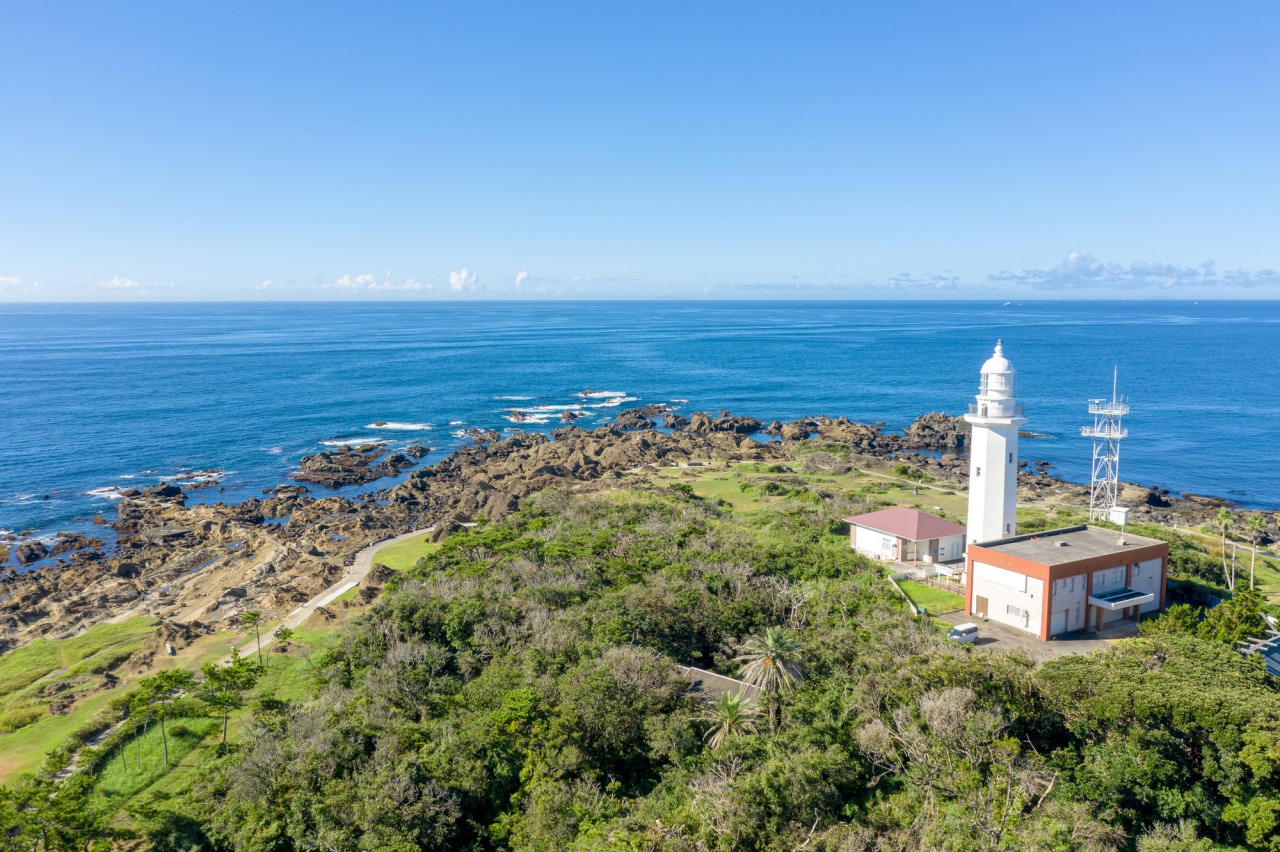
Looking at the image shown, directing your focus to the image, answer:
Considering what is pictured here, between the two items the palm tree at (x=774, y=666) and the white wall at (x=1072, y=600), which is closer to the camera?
the palm tree at (x=774, y=666)

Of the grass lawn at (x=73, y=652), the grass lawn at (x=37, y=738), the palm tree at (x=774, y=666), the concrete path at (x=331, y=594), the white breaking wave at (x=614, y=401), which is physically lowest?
the grass lawn at (x=73, y=652)

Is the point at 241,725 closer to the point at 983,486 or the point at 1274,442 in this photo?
the point at 983,486

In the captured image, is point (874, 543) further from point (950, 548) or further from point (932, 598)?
point (932, 598)

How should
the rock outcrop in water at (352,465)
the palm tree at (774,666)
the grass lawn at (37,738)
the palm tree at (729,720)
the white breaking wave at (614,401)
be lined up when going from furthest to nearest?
the white breaking wave at (614,401) → the rock outcrop in water at (352,465) → the grass lawn at (37,738) → the palm tree at (774,666) → the palm tree at (729,720)

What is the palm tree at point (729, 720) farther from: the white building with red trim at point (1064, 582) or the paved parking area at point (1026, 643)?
the white building with red trim at point (1064, 582)

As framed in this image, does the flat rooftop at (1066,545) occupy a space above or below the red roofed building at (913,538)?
above

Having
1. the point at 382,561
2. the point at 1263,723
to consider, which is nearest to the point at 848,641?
the point at 1263,723

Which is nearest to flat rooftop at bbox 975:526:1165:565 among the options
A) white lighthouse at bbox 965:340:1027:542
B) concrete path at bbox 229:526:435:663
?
white lighthouse at bbox 965:340:1027:542

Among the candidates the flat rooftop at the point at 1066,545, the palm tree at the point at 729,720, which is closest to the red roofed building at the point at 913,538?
the flat rooftop at the point at 1066,545
